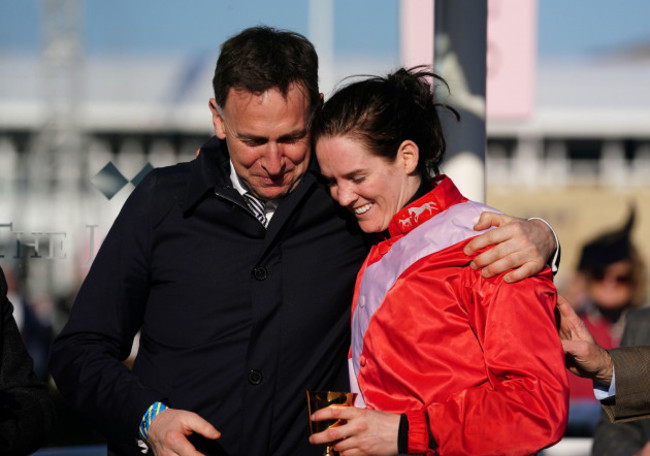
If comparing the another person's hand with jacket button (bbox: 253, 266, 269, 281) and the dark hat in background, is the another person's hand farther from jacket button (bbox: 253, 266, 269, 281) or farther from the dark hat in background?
the dark hat in background

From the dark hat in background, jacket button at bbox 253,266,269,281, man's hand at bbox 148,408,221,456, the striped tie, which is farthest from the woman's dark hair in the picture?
the dark hat in background

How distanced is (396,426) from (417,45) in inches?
90.0

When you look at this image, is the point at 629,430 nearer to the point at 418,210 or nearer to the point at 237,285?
the point at 418,210

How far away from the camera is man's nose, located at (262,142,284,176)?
2498mm

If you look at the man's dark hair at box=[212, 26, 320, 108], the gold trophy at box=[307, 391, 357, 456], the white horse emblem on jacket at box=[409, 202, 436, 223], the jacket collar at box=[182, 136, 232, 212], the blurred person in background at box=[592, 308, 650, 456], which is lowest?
the blurred person in background at box=[592, 308, 650, 456]

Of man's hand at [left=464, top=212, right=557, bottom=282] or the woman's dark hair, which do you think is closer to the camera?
man's hand at [left=464, top=212, right=557, bottom=282]

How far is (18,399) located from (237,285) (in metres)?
0.70

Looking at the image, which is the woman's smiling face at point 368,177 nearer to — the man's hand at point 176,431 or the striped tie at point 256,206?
the striped tie at point 256,206

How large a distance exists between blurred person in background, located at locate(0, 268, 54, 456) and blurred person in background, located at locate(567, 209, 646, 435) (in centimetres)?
398

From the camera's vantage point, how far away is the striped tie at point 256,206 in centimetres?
262

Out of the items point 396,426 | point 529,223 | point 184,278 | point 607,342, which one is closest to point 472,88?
point 529,223

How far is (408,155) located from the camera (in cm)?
243

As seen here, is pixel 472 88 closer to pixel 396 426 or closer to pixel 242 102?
pixel 242 102

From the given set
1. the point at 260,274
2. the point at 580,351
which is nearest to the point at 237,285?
the point at 260,274
